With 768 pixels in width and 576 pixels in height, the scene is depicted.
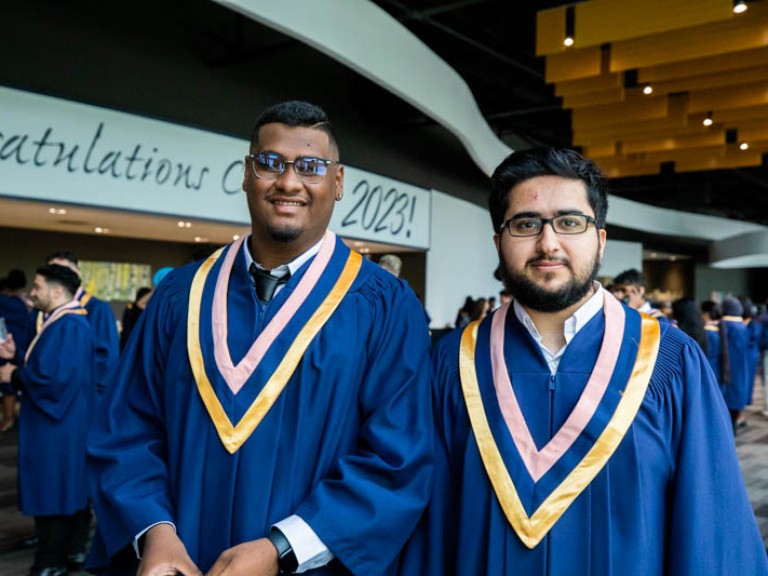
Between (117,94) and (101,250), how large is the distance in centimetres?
300

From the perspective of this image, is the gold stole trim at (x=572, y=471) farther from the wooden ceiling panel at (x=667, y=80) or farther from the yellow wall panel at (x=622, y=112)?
the yellow wall panel at (x=622, y=112)

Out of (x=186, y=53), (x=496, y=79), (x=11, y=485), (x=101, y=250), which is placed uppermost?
(x=496, y=79)

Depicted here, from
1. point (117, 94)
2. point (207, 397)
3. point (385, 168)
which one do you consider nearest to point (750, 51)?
point (385, 168)

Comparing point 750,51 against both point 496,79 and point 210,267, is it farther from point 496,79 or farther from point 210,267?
point 210,267

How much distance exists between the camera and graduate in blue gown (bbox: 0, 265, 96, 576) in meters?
3.42

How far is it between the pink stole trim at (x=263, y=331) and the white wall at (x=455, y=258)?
9.42 m

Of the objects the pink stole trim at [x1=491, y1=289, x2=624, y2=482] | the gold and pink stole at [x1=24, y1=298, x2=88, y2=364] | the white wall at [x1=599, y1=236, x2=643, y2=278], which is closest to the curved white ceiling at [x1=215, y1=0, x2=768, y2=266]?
the gold and pink stole at [x1=24, y1=298, x2=88, y2=364]

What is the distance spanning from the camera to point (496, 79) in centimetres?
1276

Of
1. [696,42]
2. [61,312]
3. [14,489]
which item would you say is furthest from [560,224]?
[696,42]

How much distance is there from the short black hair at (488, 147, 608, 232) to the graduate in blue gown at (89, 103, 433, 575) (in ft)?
1.10

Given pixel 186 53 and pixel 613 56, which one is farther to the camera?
pixel 186 53

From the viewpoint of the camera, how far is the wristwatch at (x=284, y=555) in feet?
4.40

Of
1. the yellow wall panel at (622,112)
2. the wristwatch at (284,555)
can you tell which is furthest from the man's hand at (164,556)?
the yellow wall panel at (622,112)

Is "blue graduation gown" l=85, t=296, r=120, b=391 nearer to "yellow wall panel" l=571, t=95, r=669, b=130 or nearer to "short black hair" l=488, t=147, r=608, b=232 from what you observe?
"short black hair" l=488, t=147, r=608, b=232
